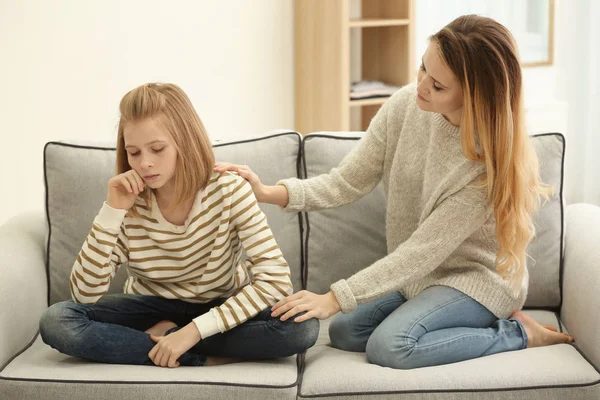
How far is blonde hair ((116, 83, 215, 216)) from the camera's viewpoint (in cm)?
182

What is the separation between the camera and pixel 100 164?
2115mm

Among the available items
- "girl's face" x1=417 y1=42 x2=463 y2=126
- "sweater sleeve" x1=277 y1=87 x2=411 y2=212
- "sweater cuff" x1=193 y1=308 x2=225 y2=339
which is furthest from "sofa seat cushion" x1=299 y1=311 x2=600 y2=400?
"girl's face" x1=417 y1=42 x2=463 y2=126

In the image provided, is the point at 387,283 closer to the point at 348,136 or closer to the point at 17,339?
the point at 348,136

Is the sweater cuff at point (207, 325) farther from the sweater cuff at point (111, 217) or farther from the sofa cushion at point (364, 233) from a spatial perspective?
the sofa cushion at point (364, 233)

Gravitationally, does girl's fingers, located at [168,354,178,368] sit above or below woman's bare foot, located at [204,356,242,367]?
above

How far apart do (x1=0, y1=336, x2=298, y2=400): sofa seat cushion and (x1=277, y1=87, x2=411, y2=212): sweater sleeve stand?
1.54 feet

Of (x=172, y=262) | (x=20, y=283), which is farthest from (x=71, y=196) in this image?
(x=172, y=262)

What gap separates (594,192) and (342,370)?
2.57 metres

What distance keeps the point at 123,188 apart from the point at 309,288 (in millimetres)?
588

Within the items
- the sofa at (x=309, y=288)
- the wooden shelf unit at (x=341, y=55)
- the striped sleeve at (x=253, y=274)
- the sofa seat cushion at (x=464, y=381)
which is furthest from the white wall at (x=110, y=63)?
the sofa seat cushion at (x=464, y=381)

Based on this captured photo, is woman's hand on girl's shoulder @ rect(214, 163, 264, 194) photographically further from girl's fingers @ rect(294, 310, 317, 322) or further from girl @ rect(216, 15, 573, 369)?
girl's fingers @ rect(294, 310, 317, 322)

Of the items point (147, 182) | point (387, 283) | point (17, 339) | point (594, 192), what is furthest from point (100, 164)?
point (594, 192)

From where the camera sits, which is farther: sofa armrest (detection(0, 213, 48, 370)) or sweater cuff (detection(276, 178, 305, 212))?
sweater cuff (detection(276, 178, 305, 212))

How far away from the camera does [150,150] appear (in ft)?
5.96
